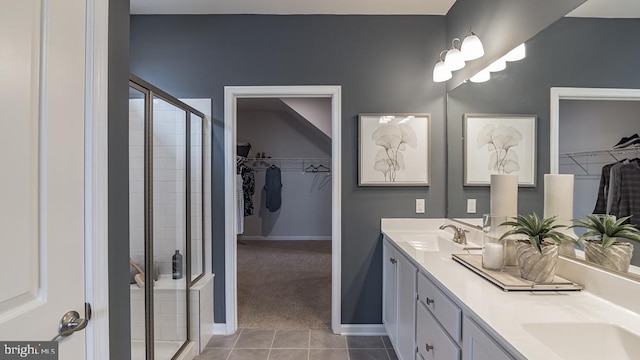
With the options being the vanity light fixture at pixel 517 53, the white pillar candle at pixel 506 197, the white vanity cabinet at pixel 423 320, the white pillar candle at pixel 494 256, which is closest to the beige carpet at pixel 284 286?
the white vanity cabinet at pixel 423 320

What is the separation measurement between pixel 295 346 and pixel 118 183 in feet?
6.10

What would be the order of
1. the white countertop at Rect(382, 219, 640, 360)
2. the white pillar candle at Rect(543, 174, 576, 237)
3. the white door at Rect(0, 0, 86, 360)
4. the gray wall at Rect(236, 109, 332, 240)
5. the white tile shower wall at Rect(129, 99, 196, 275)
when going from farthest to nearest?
the gray wall at Rect(236, 109, 332, 240) → the white tile shower wall at Rect(129, 99, 196, 275) → the white pillar candle at Rect(543, 174, 576, 237) → the white countertop at Rect(382, 219, 640, 360) → the white door at Rect(0, 0, 86, 360)

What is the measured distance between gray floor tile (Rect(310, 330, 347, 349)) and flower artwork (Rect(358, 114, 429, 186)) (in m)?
1.26

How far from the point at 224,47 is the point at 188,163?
3.34 ft

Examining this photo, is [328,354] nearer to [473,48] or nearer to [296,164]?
[473,48]

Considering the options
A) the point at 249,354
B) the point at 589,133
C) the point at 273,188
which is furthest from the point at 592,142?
the point at 273,188

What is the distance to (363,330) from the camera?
8.32 ft

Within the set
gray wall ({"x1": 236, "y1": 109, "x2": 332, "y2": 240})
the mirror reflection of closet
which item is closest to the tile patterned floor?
the mirror reflection of closet

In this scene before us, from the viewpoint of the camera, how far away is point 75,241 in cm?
92

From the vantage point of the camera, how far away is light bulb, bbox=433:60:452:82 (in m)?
2.25

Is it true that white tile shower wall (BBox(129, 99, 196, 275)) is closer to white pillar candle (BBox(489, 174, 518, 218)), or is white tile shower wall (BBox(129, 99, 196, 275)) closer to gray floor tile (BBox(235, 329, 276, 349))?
gray floor tile (BBox(235, 329, 276, 349))

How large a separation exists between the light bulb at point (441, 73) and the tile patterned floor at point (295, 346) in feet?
6.83

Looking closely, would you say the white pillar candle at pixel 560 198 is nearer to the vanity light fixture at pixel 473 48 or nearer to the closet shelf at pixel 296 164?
the vanity light fixture at pixel 473 48

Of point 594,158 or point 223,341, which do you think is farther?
point 223,341
